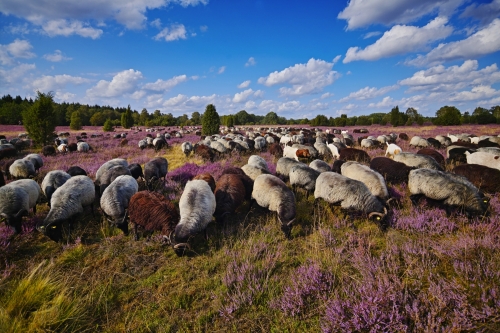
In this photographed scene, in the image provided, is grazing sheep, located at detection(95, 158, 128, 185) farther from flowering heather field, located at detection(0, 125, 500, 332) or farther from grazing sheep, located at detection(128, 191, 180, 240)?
grazing sheep, located at detection(128, 191, 180, 240)

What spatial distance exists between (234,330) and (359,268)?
98.2 inches

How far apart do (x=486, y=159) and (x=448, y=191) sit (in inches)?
255

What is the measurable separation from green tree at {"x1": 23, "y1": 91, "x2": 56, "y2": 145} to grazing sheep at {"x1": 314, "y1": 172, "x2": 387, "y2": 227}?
29.0m

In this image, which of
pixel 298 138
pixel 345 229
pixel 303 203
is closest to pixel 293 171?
pixel 303 203

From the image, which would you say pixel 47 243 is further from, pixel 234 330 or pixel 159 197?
pixel 234 330

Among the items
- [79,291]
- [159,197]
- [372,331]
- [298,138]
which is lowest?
[79,291]

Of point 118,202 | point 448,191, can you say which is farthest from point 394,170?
point 118,202

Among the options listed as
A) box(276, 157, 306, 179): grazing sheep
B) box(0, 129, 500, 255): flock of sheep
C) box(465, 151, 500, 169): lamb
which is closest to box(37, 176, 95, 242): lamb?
box(0, 129, 500, 255): flock of sheep

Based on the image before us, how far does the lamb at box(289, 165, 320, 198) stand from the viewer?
8.37 meters

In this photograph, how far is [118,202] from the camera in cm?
647

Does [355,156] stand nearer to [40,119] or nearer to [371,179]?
[371,179]

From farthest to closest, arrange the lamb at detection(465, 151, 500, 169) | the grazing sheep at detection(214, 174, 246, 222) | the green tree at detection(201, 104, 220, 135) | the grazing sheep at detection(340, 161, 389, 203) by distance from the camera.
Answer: the green tree at detection(201, 104, 220, 135), the lamb at detection(465, 151, 500, 169), the grazing sheep at detection(340, 161, 389, 203), the grazing sheep at detection(214, 174, 246, 222)

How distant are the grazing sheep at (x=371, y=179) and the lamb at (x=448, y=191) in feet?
3.19

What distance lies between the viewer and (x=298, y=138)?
74.8 ft
